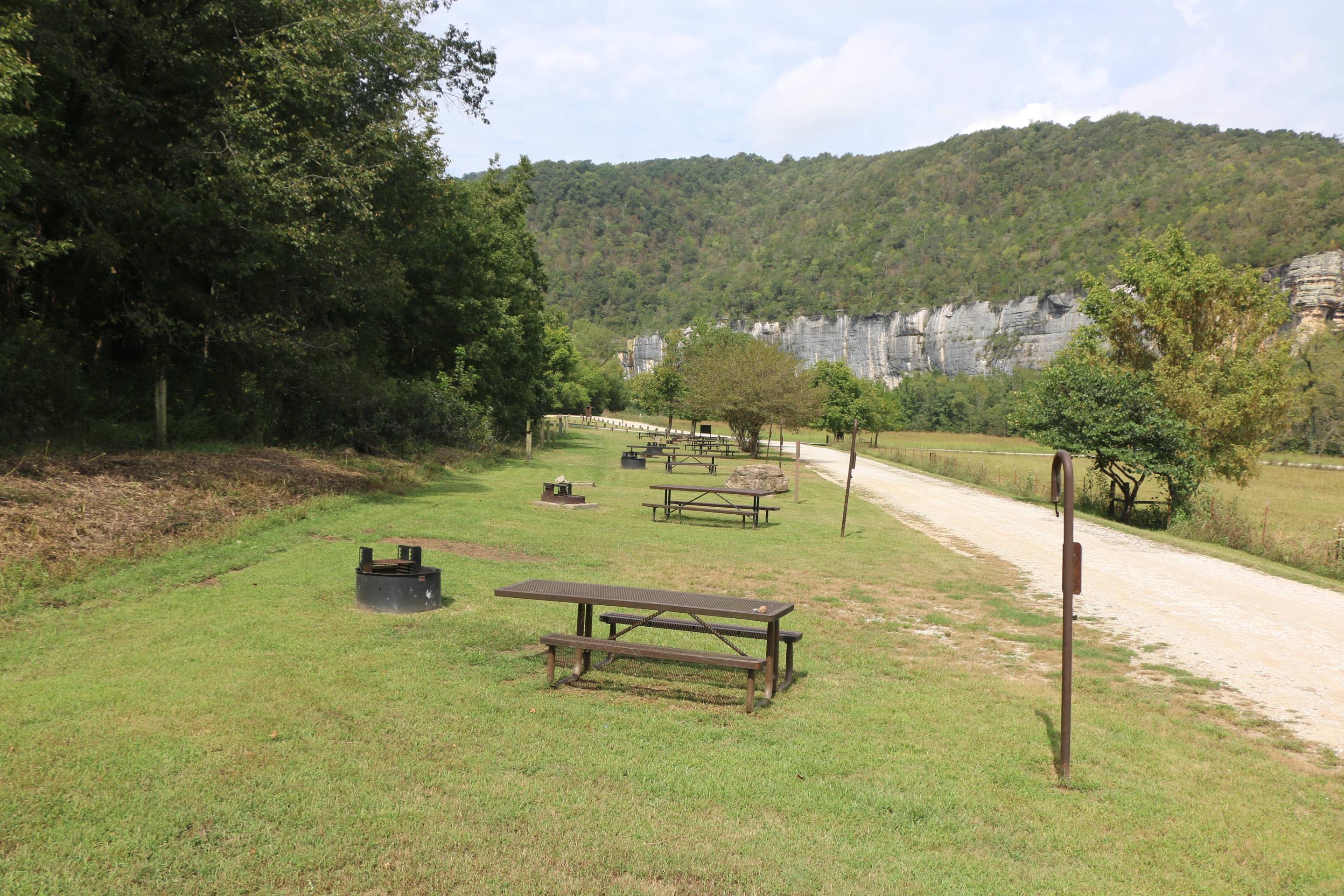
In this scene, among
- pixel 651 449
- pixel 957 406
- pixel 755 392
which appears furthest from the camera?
pixel 957 406

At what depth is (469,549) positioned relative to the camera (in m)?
11.8

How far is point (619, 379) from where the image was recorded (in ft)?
439

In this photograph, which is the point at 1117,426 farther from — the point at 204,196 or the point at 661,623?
the point at 204,196

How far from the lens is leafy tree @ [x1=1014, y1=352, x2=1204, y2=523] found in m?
22.9

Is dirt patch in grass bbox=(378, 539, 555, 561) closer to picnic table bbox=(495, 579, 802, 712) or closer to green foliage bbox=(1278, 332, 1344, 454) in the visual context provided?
picnic table bbox=(495, 579, 802, 712)

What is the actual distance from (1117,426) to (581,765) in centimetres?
2276

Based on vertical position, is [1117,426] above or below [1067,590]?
above

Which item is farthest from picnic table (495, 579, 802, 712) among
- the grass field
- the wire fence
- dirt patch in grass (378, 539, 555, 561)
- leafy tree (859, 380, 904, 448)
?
leafy tree (859, 380, 904, 448)

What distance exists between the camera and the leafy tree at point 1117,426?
2292 centimetres

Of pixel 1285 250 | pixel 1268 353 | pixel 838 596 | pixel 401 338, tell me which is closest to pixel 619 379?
pixel 1285 250

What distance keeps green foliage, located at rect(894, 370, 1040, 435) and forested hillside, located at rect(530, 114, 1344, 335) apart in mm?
19365

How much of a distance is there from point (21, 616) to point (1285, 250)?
411 feet

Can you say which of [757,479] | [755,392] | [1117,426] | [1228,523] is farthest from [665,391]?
[1228,523]

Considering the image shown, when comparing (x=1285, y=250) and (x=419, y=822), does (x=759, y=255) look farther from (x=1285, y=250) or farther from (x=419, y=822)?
(x=419, y=822)
